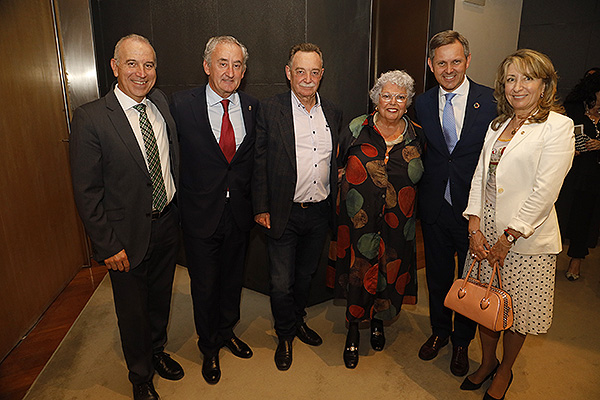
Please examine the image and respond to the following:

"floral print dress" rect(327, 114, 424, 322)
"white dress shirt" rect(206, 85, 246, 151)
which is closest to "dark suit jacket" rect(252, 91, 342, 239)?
"white dress shirt" rect(206, 85, 246, 151)

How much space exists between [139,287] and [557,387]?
9.00ft

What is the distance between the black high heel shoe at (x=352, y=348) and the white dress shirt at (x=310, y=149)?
1014 millimetres

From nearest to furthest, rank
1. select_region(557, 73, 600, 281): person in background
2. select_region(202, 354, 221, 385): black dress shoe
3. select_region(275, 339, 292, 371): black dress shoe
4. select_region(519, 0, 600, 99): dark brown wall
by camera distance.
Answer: select_region(202, 354, 221, 385): black dress shoe → select_region(275, 339, 292, 371): black dress shoe → select_region(557, 73, 600, 281): person in background → select_region(519, 0, 600, 99): dark brown wall

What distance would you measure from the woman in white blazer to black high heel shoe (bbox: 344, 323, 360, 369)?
3.17 ft

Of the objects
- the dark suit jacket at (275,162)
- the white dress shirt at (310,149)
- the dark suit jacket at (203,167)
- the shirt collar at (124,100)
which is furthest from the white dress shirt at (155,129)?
the white dress shirt at (310,149)

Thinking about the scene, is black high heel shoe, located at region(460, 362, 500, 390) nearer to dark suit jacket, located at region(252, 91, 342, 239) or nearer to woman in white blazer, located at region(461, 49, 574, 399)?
woman in white blazer, located at region(461, 49, 574, 399)

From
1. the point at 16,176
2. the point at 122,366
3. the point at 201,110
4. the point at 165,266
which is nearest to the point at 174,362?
the point at 122,366

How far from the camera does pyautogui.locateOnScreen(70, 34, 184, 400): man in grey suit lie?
220 cm

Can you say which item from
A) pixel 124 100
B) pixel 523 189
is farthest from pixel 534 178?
pixel 124 100

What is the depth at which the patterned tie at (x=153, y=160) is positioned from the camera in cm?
238

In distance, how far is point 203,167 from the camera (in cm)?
261

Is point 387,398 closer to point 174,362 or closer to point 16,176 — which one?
point 174,362

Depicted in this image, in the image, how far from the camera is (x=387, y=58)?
5.04 meters

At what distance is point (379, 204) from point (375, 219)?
0.11 m
